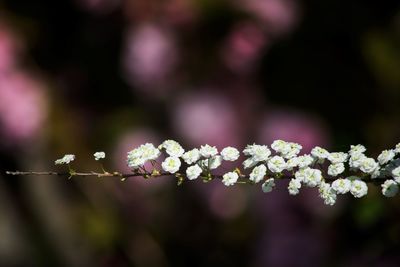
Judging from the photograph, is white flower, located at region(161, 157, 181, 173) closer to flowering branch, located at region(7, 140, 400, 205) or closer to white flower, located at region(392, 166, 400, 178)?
flowering branch, located at region(7, 140, 400, 205)

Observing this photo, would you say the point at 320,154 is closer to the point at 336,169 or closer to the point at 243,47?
the point at 336,169

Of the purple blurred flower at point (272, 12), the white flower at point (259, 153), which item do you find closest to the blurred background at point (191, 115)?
the purple blurred flower at point (272, 12)

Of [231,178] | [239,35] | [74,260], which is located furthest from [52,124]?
[231,178]

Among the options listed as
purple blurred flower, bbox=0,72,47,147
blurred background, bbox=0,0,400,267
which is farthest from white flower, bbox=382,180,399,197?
purple blurred flower, bbox=0,72,47,147

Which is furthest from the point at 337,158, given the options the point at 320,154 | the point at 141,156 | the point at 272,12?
the point at 272,12

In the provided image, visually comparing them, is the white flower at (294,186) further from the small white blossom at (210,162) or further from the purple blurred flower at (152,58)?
the purple blurred flower at (152,58)

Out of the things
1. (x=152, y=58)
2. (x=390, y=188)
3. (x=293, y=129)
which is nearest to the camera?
(x=390, y=188)
